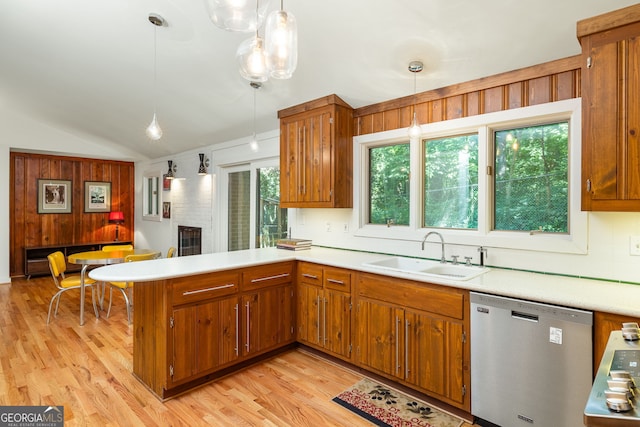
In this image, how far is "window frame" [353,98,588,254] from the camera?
2.29m

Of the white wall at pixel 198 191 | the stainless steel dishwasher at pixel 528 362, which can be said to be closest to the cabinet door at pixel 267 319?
the stainless steel dishwasher at pixel 528 362

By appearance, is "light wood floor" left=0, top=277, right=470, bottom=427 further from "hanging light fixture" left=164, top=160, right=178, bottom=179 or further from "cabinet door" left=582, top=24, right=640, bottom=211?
"hanging light fixture" left=164, top=160, right=178, bottom=179

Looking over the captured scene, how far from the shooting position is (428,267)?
287 cm

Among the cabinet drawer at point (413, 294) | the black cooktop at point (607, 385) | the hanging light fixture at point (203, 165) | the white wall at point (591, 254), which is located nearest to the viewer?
the black cooktop at point (607, 385)

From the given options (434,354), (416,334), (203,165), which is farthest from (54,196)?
(434,354)

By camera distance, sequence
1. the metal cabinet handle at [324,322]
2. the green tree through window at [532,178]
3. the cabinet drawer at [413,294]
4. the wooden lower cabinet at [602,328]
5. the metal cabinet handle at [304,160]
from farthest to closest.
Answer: the metal cabinet handle at [304,160] < the metal cabinet handle at [324,322] < the green tree through window at [532,178] < the cabinet drawer at [413,294] < the wooden lower cabinet at [602,328]

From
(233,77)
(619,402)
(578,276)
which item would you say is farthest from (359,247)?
(619,402)

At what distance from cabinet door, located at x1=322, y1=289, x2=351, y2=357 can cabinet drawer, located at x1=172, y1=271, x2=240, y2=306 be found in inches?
31.7

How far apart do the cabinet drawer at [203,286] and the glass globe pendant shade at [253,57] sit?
161 cm

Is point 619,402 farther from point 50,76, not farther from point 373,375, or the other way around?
point 50,76

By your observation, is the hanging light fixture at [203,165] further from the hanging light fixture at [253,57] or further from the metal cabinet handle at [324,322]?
the hanging light fixture at [253,57]

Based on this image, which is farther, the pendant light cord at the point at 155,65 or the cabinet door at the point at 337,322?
the pendant light cord at the point at 155,65

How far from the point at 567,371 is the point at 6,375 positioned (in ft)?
12.9

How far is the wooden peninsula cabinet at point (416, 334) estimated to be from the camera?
2.22 metres
